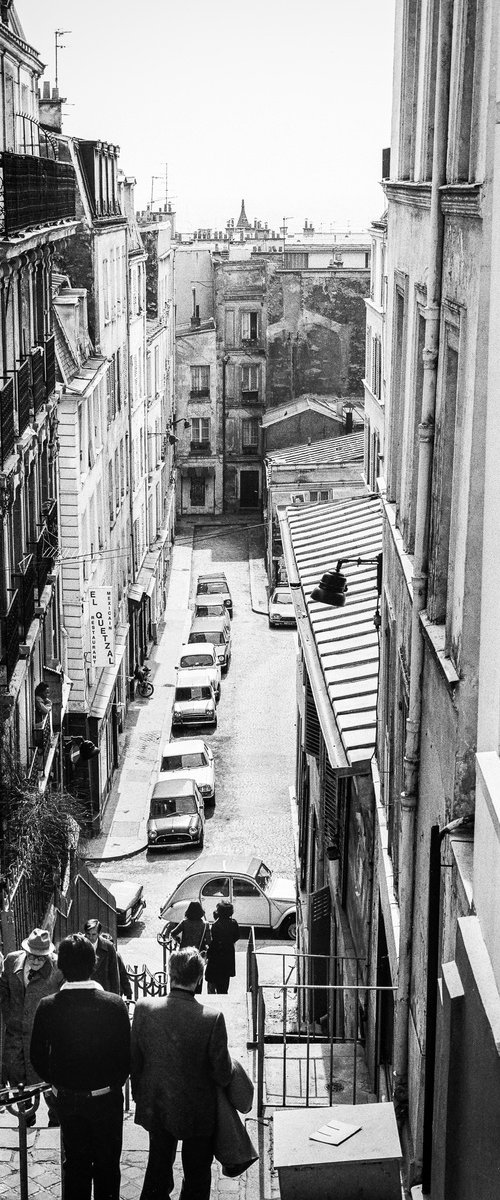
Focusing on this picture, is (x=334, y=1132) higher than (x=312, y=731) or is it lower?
higher

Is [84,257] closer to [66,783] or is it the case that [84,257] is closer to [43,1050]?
[66,783]

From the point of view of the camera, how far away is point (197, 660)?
46.6m

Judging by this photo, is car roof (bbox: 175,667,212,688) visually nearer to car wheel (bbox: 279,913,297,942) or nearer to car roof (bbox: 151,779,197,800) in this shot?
car roof (bbox: 151,779,197,800)

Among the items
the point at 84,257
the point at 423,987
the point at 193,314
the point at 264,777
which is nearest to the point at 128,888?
the point at 264,777

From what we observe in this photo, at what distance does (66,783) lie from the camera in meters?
34.3

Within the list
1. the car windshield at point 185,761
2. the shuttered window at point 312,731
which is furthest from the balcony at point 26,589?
the car windshield at point 185,761

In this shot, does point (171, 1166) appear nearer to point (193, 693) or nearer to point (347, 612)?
point (347, 612)

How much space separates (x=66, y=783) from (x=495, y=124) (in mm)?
28871

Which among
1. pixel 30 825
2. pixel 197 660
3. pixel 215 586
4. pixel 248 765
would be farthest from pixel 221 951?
pixel 215 586

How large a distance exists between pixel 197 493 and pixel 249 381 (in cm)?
611

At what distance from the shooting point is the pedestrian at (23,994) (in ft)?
34.5

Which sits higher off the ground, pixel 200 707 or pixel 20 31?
pixel 20 31

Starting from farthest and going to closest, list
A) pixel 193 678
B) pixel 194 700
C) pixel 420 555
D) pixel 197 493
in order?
pixel 197 493 → pixel 193 678 → pixel 194 700 → pixel 420 555

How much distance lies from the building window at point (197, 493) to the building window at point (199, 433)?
1660 millimetres
